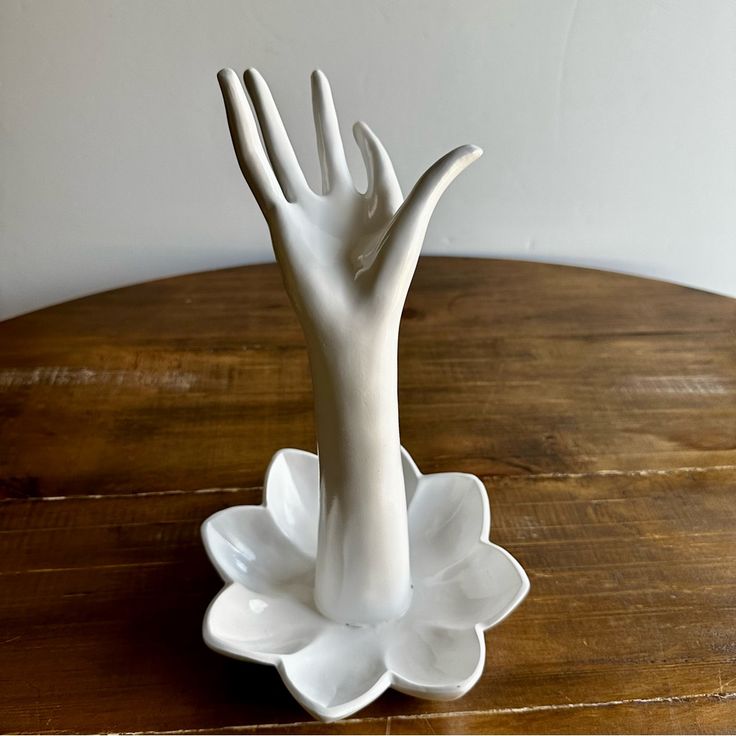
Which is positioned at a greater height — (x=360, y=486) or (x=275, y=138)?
(x=275, y=138)

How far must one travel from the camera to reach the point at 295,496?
2.00 feet

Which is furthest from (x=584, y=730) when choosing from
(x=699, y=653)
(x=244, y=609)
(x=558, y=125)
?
(x=558, y=125)

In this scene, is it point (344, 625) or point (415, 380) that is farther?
point (415, 380)

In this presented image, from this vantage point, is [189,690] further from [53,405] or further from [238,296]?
[238,296]

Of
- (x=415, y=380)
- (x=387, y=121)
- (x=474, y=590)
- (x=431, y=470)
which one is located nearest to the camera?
(x=474, y=590)

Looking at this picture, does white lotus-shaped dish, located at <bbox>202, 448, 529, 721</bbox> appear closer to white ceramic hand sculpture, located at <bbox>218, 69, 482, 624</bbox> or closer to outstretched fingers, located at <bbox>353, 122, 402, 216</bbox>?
white ceramic hand sculpture, located at <bbox>218, 69, 482, 624</bbox>

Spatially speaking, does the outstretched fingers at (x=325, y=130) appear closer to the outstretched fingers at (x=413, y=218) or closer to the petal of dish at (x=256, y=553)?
the outstretched fingers at (x=413, y=218)

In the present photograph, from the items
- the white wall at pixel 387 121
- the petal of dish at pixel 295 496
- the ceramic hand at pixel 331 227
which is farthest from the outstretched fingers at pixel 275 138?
the white wall at pixel 387 121

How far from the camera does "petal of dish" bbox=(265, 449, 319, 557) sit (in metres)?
0.58

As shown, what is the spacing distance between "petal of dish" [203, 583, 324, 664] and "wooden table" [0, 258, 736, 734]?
0.03 m

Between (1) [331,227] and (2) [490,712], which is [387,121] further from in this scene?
(2) [490,712]

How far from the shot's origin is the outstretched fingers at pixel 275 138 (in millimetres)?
442

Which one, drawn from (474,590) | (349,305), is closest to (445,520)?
(474,590)

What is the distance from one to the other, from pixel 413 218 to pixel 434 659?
0.26 meters
